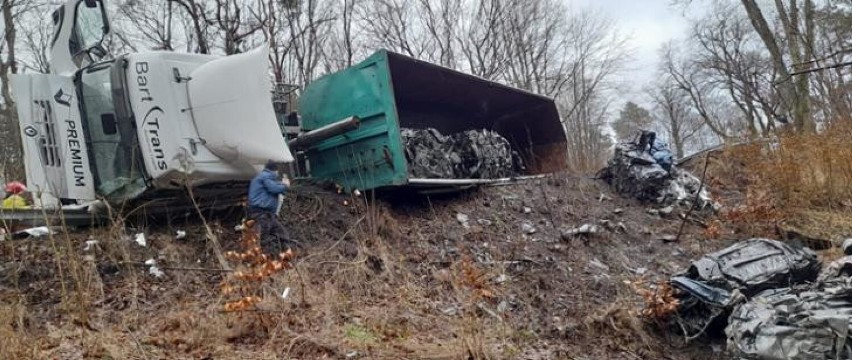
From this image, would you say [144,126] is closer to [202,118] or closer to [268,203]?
[202,118]

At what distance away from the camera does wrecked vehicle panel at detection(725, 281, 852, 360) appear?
2607 mm

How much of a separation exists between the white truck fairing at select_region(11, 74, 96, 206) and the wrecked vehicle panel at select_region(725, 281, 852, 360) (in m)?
4.73

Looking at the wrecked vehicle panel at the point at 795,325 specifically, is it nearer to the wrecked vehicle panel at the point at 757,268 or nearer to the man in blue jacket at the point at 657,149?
the wrecked vehicle panel at the point at 757,268

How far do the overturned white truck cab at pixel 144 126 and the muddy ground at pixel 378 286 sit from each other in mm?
540

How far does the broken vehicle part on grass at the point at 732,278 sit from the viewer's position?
344 cm

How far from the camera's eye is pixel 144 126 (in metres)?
4.01

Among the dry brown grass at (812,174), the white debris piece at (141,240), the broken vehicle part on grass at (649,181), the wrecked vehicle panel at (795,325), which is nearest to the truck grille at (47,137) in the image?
the white debris piece at (141,240)

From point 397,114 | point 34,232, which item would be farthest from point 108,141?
point 397,114

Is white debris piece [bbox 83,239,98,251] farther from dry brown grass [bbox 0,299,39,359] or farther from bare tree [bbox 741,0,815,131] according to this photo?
bare tree [bbox 741,0,815,131]

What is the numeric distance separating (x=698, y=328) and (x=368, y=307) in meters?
2.28

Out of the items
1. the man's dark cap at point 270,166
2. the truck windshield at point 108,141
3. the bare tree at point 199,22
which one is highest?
the bare tree at point 199,22

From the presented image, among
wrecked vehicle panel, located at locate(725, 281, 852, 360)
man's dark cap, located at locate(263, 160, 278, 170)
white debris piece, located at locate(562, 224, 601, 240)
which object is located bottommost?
wrecked vehicle panel, located at locate(725, 281, 852, 360)

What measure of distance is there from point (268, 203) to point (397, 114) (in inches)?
67.5

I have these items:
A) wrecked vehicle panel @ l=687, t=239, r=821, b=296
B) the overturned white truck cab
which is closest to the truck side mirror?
the overturned white truck cab
